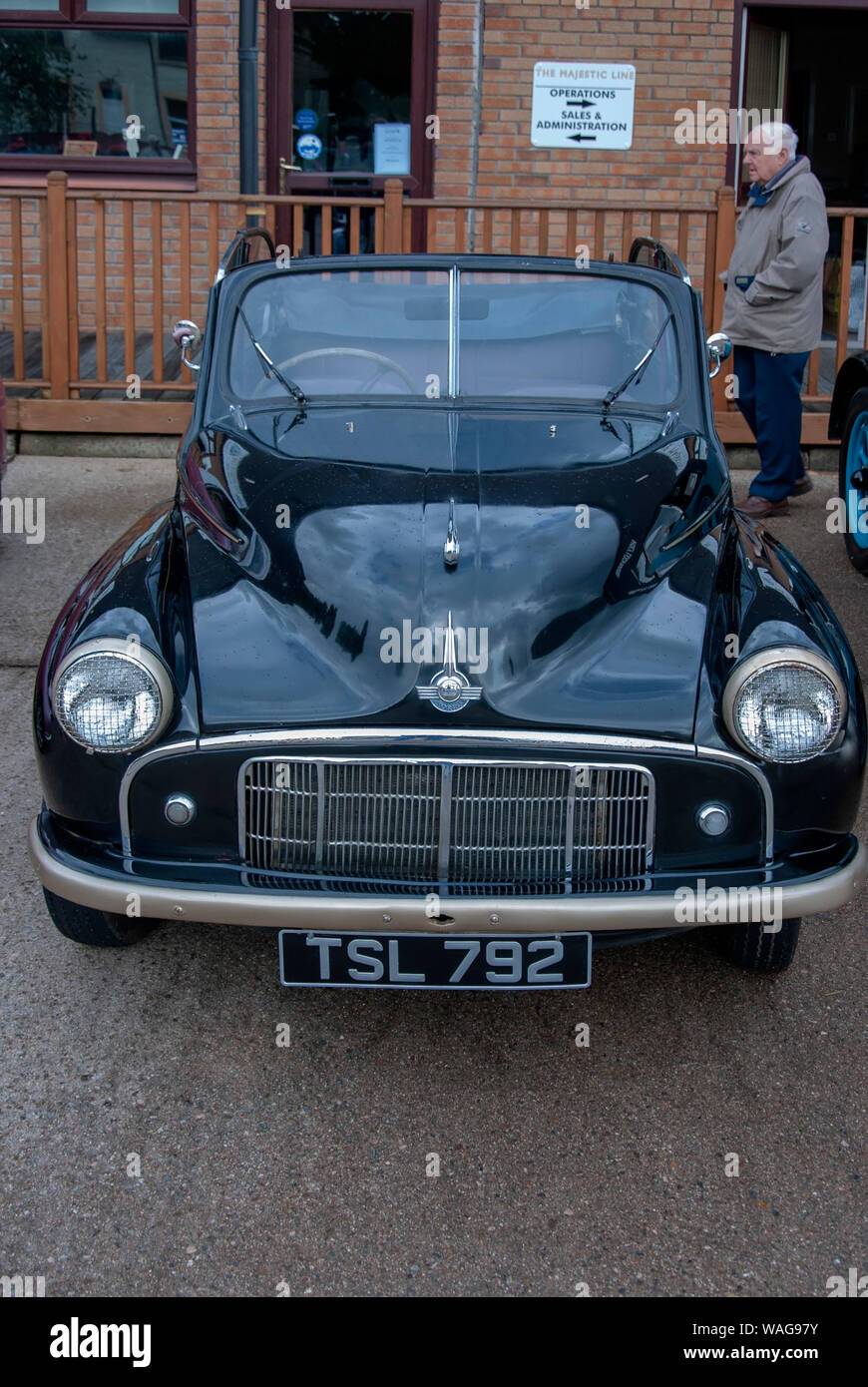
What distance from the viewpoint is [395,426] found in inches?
150

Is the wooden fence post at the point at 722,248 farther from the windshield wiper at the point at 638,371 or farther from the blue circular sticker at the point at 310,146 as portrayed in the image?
the windshield wiper at the point at 638,371

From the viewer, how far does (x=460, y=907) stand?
2717mm

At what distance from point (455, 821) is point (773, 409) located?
4.74 metres

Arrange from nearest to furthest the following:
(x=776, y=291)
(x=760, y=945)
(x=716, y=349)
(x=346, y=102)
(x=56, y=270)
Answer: (x=760, y=945)
(x=716, y=349)
(x=776, y=291)
(x=56, y=270)
(x=346, y=102)

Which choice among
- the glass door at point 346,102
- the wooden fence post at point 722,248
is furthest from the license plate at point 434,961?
the glass door at point 346,102

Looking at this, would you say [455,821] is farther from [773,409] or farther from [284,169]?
[284,169]

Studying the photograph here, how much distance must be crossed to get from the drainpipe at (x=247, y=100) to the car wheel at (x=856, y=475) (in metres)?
4.98

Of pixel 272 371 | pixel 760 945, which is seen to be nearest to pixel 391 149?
pixel 272 371

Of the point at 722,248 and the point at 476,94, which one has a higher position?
the point at 476,94

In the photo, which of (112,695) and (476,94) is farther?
(476,94)

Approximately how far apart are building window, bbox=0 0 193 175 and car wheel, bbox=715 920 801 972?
8507mm

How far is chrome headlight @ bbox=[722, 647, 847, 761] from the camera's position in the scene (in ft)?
9.37
